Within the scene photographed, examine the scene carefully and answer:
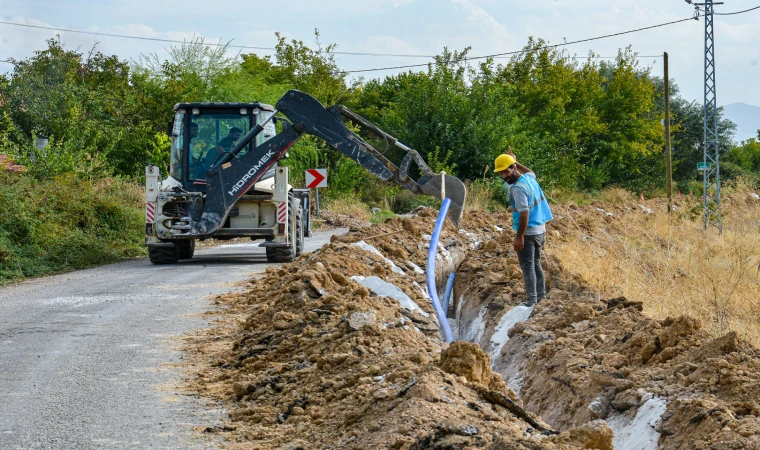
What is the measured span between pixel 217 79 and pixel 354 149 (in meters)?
18.8

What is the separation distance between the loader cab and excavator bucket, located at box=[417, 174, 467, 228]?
3915mm

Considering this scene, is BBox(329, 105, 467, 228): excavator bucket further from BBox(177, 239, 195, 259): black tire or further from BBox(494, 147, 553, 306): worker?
BBox(177, 239, 195, 259): black tire

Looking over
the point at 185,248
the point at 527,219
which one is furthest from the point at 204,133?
the point at 527,219

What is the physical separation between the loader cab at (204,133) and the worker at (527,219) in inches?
330

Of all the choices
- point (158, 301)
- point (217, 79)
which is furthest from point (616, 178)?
point (158, 301)

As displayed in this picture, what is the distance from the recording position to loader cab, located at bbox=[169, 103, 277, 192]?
1753 centimetres

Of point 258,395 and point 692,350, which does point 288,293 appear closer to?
point 258,395

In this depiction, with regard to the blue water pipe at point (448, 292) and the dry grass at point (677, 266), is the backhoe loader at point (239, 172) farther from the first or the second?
the dry grass at point (677, 266)

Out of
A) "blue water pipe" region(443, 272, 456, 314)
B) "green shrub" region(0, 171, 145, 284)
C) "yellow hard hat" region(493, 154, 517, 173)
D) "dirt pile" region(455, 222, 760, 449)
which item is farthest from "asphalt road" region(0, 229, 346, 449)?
"yellow hard hat" region(493, 154, 517, 173)

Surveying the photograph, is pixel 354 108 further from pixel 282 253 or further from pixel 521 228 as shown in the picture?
pixel 521 228

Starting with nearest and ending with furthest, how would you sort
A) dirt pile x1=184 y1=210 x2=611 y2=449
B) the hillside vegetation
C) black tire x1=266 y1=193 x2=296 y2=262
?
dirt pile x1=184 y1=210 x2=611 y2=449 < black tire x1=266 y1=193 x2=296 y2=262 < the hillside vegetation

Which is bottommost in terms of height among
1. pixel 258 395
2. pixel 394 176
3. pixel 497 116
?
pixel 258 395

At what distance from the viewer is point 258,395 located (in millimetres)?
7043

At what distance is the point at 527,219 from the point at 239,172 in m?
7.96
